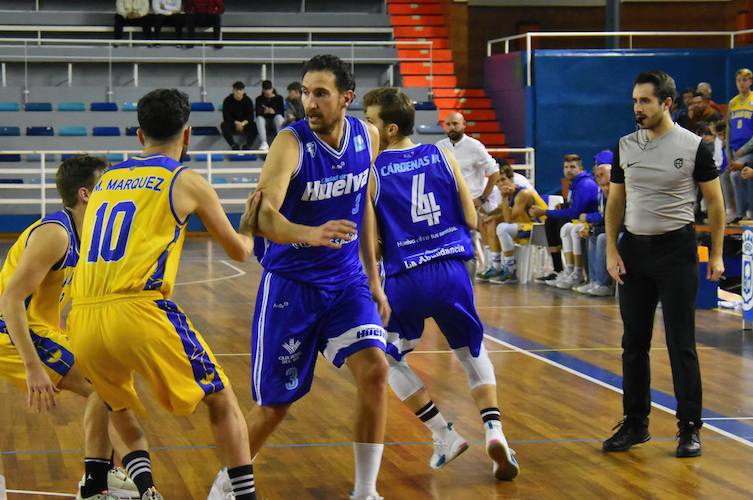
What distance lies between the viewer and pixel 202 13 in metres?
22.6

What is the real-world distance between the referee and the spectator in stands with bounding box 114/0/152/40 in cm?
1781

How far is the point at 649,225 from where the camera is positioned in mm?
5496

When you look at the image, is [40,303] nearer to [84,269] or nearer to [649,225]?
[84,269]

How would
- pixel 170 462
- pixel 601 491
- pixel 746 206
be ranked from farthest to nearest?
pixel 746 206 < pixel 170 462 < pixel 601 491

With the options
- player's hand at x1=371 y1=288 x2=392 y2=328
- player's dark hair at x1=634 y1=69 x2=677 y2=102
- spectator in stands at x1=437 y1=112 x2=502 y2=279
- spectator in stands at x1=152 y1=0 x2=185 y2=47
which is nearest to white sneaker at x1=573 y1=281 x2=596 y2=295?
spectator in stands at x1=437 y1=112 x2=502 y2=279

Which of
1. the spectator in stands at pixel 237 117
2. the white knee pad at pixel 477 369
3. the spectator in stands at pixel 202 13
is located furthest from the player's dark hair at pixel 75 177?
the spectator in stands at pixel 202 13

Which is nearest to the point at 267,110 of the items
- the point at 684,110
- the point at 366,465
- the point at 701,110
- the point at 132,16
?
the point at 132,16

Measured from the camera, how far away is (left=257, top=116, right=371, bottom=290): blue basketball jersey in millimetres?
4449

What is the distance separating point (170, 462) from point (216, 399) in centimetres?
156

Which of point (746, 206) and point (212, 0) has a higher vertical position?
point (212, 0)

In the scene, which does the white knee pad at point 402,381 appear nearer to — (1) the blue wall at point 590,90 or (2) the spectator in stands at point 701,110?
(2) the spectator in stands at point 701,110

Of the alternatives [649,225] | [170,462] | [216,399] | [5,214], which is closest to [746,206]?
[649,225]

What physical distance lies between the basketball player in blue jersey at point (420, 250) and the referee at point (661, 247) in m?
0.73

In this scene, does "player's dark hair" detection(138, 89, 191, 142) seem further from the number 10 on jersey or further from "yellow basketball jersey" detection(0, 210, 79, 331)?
"yellow basketball jersey" detection(0, 210, 79, 331)
